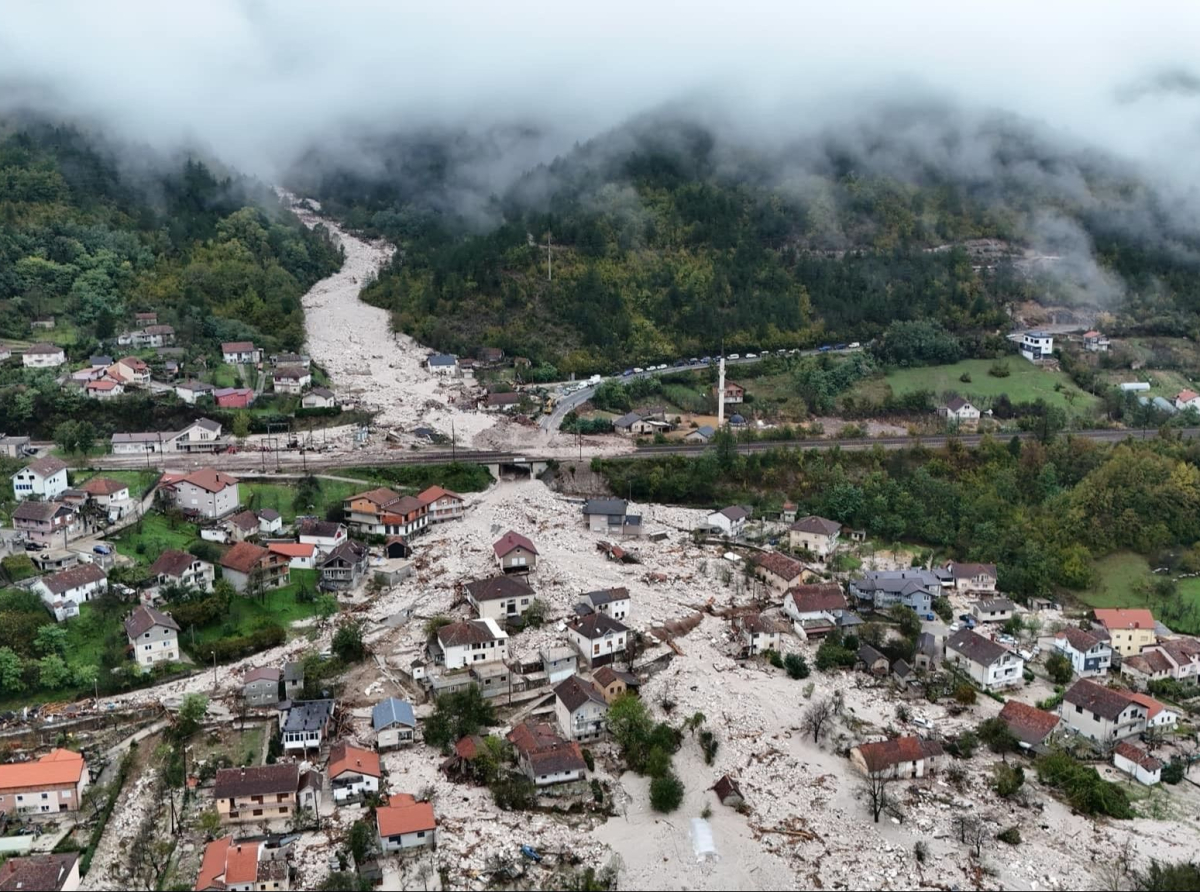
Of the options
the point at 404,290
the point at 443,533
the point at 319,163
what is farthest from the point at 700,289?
the point at 319,163

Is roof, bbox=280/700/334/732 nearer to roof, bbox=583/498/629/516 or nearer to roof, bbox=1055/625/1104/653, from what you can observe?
roof, bbox=583/498/629/516

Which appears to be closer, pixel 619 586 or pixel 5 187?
pixel 619 586

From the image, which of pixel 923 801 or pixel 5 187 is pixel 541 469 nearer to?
pixel 923 801

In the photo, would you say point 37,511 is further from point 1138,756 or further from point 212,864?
point 1138,756

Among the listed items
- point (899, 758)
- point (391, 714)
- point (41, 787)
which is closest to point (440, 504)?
point (391, 714)

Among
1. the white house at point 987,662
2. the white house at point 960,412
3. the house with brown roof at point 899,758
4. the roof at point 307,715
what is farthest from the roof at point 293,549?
the white house at point 960,412
